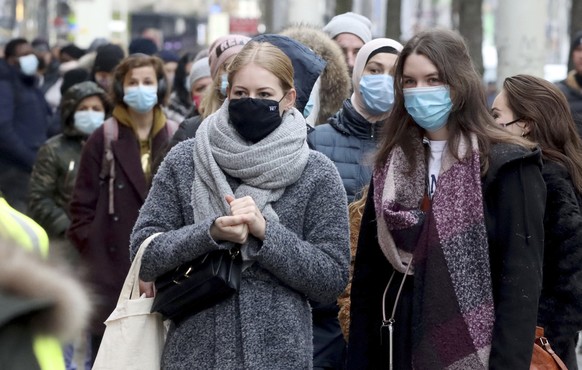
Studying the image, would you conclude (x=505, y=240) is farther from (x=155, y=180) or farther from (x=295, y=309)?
(x=155, y=180)

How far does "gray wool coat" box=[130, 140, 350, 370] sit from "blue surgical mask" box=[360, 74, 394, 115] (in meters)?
1.47

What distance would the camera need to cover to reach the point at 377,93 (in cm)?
595

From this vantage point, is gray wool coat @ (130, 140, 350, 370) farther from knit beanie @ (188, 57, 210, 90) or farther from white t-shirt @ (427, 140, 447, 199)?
knit beanie @ (188, 57, 210, 90)

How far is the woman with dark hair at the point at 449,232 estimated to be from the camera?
4195 millimetres

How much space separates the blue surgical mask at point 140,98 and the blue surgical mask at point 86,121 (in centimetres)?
112

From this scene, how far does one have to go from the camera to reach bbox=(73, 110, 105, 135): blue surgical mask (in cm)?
881

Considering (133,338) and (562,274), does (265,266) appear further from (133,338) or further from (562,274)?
(562,274)

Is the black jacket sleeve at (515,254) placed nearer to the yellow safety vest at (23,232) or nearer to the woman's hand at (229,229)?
→ the woman's hand at (229,229)

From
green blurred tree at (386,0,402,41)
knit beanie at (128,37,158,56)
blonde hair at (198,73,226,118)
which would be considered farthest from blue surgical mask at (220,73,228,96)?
green blurred tree at (386,0,402,41)

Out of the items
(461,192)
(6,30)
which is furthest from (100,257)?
(6,30)

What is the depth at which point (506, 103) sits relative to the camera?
552 cm

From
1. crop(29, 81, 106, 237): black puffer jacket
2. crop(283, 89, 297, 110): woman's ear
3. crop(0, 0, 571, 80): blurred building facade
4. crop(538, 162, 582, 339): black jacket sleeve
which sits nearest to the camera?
crop(283, 89, 297, 110): woman's ear

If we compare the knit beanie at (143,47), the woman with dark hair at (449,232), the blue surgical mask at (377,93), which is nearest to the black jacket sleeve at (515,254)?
the woman with dark hair at (449,232)

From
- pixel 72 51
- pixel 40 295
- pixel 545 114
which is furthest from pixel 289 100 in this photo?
pixel 72 51
